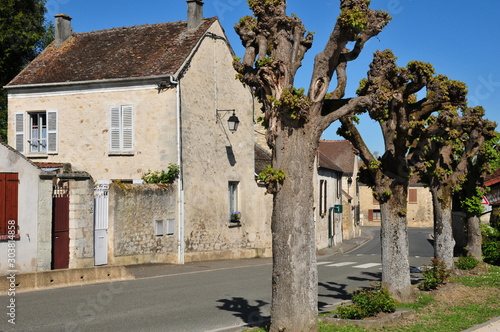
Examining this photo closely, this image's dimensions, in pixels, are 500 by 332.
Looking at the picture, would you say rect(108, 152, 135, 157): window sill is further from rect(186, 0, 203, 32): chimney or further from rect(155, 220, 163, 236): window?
rect(186, 0, 203, 32): chimney

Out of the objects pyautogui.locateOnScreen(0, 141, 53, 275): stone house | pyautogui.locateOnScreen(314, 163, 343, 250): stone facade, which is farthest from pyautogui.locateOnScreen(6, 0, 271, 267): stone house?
pyautogui.locateOnScreen(314, 163, 343, 250): stone facade

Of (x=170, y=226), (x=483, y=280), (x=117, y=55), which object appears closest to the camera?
(x=483, y=280)

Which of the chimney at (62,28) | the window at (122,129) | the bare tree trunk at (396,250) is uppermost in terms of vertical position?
the chimney at (62,28)

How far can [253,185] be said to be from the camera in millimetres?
25484

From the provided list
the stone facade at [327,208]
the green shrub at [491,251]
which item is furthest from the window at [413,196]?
the green shrub at [491,251]

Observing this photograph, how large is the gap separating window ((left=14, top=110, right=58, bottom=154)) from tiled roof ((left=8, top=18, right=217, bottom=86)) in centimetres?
138

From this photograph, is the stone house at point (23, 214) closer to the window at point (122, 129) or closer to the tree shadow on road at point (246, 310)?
the tree shadow on road at point (246, 310)

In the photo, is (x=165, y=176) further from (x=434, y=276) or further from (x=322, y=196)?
(x=322, y=196)

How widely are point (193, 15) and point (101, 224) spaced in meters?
10.3

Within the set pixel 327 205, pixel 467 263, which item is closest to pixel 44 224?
pixel 467 263

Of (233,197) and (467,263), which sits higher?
(233,197)

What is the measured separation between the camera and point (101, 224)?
17.1 metres

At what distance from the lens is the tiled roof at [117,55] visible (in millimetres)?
21547

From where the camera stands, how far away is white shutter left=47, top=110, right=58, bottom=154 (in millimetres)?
22172
